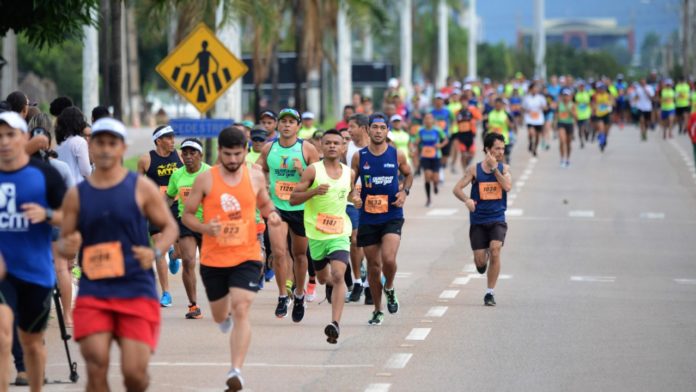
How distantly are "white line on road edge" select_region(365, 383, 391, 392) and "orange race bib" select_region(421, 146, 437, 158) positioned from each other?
18.0 m

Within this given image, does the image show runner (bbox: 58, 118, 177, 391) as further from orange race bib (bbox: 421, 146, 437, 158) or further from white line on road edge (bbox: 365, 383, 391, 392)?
orange race bib (bbox: 421, 146, 437, 158)

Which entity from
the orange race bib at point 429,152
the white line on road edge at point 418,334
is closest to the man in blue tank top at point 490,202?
the white line on road edge at point 418,334

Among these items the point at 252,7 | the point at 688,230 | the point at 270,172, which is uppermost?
the point at 252,7

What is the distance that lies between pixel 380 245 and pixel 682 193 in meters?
18.6

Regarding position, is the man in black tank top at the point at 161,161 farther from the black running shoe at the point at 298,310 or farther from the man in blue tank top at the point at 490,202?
the man in blue tank top at the point at 490,202

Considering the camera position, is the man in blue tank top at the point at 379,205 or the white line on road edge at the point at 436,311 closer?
the man in blue tank top at the point at 379,205

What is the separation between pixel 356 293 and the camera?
15.9 metres

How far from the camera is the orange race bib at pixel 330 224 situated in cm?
1350

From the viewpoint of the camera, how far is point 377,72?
175 ft

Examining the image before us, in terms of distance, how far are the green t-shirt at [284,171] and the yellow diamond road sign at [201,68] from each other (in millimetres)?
5470

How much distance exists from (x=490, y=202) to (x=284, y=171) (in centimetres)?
209

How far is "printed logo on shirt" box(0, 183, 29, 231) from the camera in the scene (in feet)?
29.9

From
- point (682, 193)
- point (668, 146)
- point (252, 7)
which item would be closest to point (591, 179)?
point (682, 193)

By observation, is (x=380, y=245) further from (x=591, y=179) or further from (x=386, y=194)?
(x=591, y=179)
